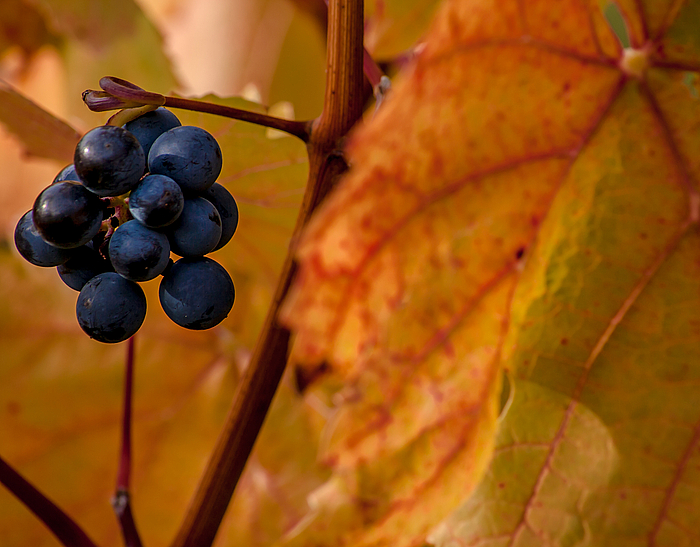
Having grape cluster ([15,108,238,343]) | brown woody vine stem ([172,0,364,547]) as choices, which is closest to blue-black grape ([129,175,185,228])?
grape cluster ([15,108,238,343])

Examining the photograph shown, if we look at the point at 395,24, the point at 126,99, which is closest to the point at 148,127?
the point at 126,99

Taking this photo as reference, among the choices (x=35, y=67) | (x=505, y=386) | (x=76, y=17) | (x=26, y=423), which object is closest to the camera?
(x=505, y=386)

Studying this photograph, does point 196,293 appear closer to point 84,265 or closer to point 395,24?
point 84,265

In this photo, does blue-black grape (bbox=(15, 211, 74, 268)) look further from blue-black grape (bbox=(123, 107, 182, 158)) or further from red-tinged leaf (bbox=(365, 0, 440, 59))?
red-tinged leaf (bbox=(365, 0, 440, 59))

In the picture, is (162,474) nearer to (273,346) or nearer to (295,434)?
(295,434)

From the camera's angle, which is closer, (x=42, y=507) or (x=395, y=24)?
(x=42, y=507)

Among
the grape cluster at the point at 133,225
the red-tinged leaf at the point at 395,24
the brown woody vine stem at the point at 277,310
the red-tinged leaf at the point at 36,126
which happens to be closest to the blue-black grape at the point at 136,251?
the grape cluster at the point at 133,225

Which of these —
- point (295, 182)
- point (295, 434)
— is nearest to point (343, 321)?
point (295, 182)

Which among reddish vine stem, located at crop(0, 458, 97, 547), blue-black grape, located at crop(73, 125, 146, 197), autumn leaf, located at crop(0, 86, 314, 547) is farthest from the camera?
autumn leaf, located at crop(0, 86, 314, 547)
